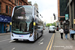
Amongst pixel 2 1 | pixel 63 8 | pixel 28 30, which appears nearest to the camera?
pixel 28 30

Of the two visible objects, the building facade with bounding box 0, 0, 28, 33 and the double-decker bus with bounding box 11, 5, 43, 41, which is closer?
the double-decker bus with bounding box 11, 5, 43, 41

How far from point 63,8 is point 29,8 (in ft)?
154

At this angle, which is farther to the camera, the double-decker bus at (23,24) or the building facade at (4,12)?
the building facade at (4,12)

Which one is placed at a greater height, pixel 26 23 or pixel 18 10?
pixel 18 10

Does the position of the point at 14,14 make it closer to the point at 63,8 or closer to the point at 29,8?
the point at 29,8

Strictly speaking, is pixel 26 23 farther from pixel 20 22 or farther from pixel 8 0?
pixel 8 0

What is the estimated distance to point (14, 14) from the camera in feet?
34.6

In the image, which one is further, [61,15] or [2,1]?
[61,15]

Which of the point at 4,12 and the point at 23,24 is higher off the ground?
the point at 4,12

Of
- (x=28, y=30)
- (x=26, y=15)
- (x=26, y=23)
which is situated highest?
(x=26, y=15)

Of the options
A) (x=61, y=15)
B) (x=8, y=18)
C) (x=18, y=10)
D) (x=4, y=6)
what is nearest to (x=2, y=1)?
(x=4, y=6)

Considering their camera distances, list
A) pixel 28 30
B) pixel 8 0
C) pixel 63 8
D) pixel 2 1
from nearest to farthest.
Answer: pixel 28 30
pixel 2 1
pixel 8 0
pixel 63 8

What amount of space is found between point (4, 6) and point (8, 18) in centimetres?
393

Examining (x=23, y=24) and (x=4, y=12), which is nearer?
(x=23, y=24)
